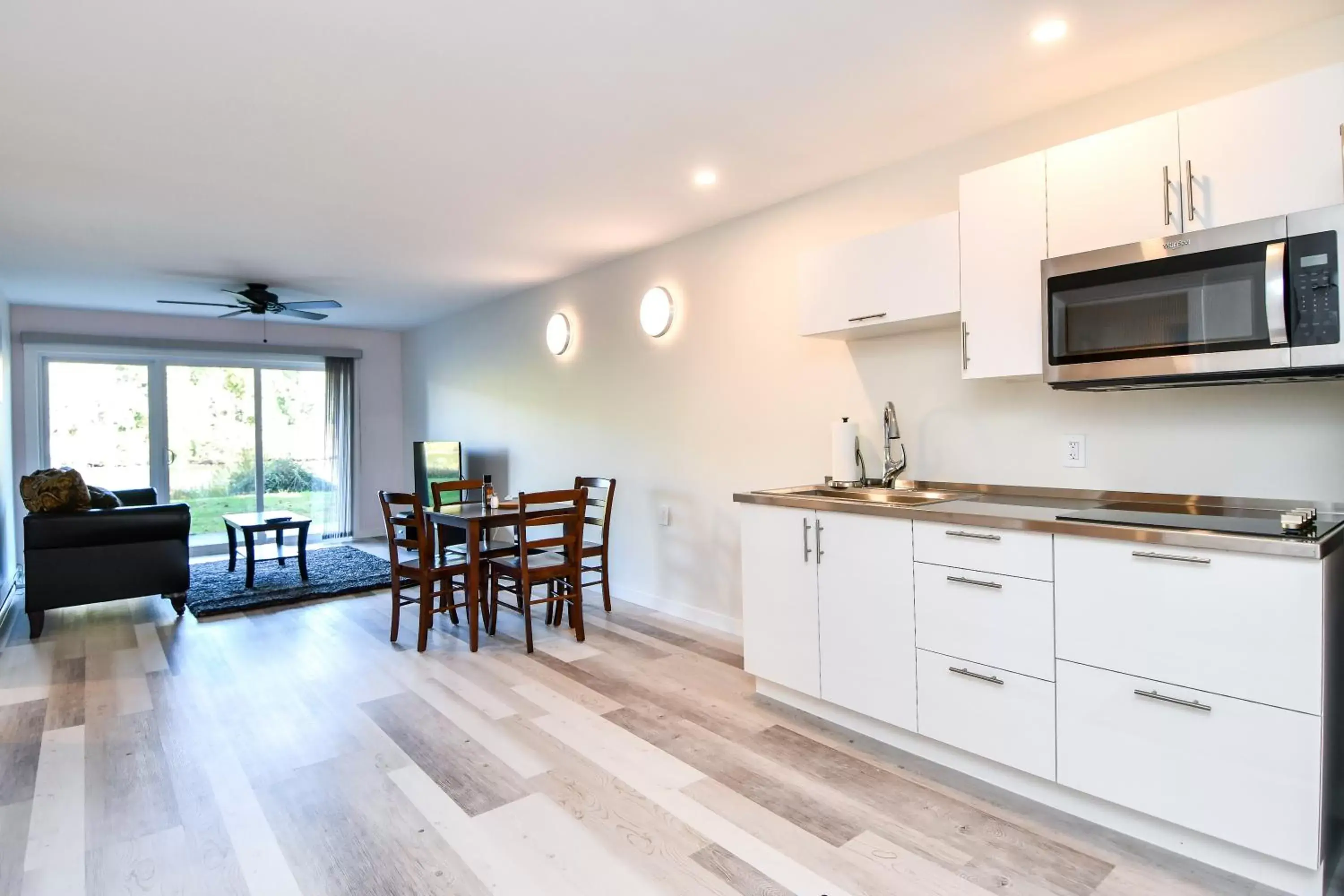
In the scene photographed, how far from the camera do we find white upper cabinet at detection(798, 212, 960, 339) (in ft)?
8.70

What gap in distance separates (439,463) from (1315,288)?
6.22 meters

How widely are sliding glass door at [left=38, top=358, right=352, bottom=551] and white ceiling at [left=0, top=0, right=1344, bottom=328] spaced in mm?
2997

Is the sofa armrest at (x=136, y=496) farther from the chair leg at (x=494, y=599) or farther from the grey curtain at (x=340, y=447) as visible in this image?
the chair leg at (x=494, y=599)

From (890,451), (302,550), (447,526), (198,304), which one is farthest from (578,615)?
(198,304)

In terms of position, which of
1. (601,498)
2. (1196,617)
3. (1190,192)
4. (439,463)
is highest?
(1190,192)

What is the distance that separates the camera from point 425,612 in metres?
3.83

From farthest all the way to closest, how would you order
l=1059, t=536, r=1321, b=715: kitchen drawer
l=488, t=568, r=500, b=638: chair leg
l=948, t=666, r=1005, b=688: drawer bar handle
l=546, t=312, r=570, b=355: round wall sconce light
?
l=546, t=312, r=570, b=355: round wall sconce light → l=488, t=568, r=500, b=638: chair leg → l=948, t=666, r=1005, b=688: drawer bar handle → l=1059, t=536, r=1321, b=715: kitchen drawer

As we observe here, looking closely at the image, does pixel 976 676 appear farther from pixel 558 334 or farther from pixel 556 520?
pixel 558 334

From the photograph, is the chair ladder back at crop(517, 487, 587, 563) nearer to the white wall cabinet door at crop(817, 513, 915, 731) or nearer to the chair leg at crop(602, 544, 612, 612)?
the chair leg at crop(602, 544, 612, 612)

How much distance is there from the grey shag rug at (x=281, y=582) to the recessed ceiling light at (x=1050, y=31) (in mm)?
4109

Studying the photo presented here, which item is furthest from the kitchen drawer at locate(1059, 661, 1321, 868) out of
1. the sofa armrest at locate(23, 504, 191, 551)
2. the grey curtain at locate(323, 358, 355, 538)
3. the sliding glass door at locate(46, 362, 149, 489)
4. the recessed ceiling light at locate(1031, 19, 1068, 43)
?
the sliding glass door at locate(46, 362, 149, 489)

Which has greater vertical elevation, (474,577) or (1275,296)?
(1275,296)

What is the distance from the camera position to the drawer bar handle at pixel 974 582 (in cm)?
220

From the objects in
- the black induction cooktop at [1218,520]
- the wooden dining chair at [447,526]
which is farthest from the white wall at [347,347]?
the black induction cooktop at [1218,520]
